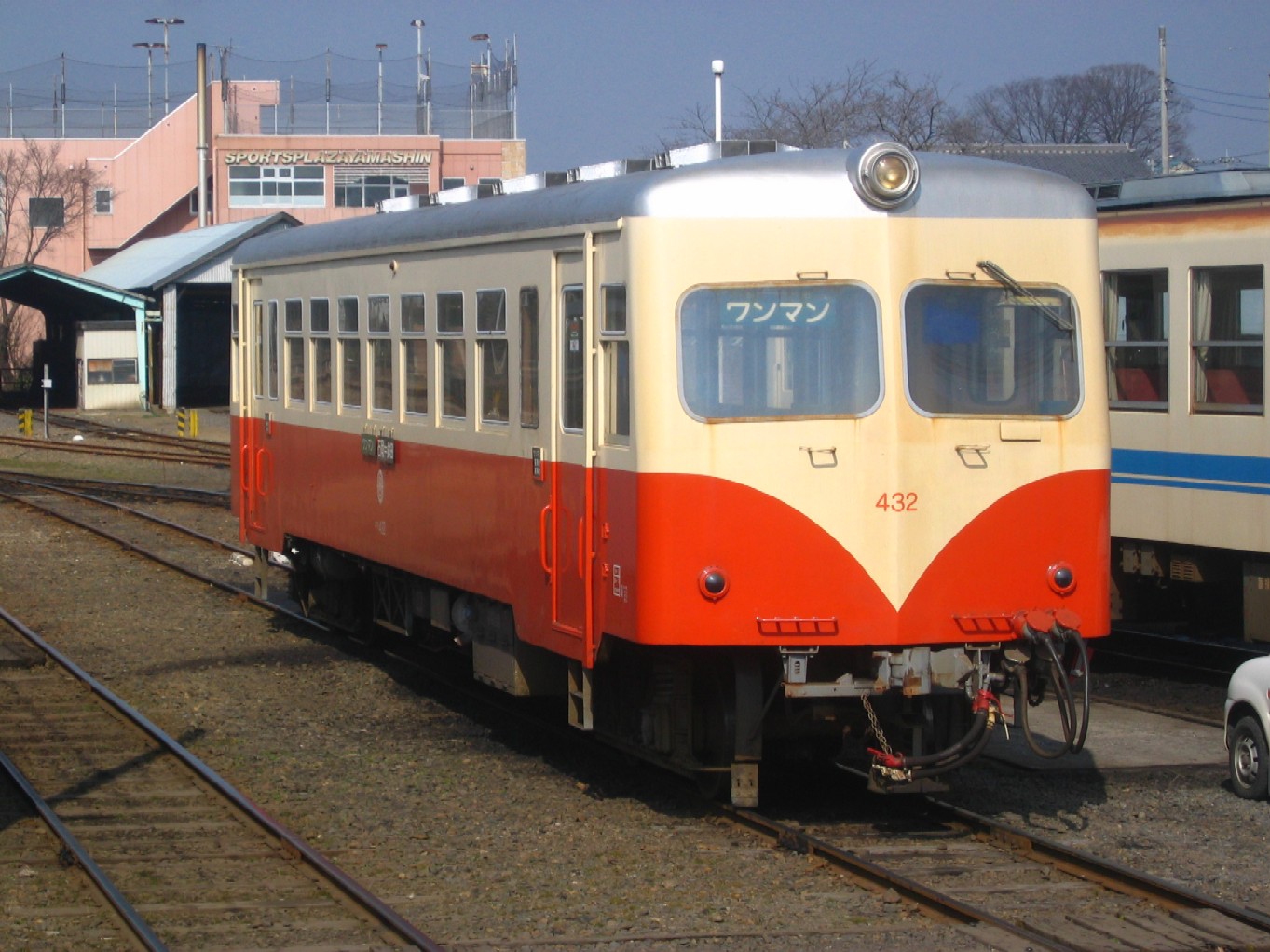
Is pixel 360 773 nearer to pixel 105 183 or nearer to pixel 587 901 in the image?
pixel 587 901

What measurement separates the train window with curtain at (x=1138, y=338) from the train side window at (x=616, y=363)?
5.90m

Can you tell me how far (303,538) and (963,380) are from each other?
6.63 m

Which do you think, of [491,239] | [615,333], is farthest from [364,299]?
[615,333]

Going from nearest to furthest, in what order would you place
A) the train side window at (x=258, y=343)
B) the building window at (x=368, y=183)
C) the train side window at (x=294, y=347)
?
the train side window at (x=294, y=347)
the train side window at (x=258, y=343)
the building window at (x=368, y=183)

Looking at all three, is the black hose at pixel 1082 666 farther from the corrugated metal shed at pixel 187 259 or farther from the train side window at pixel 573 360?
A: the corrugated metal shed at pixel 187 259

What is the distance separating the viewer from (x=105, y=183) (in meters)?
66.6

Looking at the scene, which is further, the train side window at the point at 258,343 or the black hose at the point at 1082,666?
the train side window at the point at 258,343

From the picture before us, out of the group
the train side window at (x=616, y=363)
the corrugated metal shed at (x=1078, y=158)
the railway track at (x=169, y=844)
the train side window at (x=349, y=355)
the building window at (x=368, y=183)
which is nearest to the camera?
the railway track at (x=169, y=844)

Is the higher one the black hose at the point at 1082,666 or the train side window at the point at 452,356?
the train side window at the point at 452,356

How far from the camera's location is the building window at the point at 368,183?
2594 inches

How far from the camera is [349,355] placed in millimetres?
11773

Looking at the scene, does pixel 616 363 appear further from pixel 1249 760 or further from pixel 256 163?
pixel 256 163

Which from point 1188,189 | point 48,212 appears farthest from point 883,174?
point 48,212

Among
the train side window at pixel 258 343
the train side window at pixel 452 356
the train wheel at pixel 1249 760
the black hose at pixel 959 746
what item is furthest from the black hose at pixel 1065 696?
the train side window at pixel 258 343
